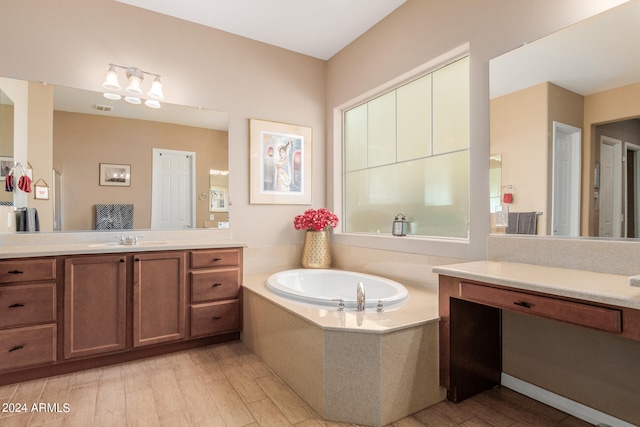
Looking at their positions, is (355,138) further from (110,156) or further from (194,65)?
(110,156)

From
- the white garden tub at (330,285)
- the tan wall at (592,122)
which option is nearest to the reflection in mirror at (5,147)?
the white garden tub at (330,285)

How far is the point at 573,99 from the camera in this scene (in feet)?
5.90

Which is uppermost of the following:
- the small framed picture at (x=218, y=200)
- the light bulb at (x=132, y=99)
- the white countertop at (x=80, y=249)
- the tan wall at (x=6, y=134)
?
the light bulb at (x=132, y=99)

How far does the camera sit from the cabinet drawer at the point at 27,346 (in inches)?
80.1

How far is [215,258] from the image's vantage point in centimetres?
272

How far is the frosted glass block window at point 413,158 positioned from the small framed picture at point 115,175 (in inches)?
82.7

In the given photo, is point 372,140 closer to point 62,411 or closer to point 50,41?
point 50,41

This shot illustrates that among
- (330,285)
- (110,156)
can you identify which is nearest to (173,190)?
(110,156)

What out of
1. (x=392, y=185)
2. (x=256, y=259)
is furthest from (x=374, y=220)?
(x=256, y=259)

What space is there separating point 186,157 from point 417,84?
2.12 metres

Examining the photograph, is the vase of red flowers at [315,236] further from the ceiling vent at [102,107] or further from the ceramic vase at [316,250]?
the ceiling vent at [102,107]

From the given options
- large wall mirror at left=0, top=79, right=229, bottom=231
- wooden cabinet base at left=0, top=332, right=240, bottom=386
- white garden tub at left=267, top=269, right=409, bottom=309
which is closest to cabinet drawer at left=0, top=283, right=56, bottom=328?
wooden cabinet base at left=0, top=332, right=240, bottom=386

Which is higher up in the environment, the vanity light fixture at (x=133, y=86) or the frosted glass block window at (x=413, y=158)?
the vanity light fixture at (x=133, y=86)

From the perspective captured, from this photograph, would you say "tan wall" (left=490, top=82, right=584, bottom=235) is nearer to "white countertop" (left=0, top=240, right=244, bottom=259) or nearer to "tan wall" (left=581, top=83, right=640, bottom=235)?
"tan wall" (left=581, top=83, right=640, bottom=235)
